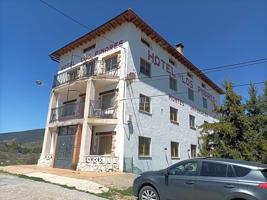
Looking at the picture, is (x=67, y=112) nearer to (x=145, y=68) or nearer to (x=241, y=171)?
(x=145, y=68)

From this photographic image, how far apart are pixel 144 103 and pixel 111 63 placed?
417 centimetres

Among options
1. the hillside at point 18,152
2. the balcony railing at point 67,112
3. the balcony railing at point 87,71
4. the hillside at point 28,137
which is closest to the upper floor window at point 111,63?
the balcony railing at point 87,71

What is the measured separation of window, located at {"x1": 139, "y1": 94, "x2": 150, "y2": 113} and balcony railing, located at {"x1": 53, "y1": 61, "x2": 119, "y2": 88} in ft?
9.18

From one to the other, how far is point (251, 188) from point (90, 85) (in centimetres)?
1381

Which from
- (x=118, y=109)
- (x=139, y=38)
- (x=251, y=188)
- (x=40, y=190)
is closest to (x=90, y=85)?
(x=118, y=109)

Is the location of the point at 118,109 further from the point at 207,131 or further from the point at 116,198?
the point at 116,198

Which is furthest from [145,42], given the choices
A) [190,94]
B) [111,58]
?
[190,94]

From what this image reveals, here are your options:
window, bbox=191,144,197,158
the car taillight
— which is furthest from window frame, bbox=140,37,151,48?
the car taillight

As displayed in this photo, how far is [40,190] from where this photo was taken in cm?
853

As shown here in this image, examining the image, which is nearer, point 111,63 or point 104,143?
point 104,143

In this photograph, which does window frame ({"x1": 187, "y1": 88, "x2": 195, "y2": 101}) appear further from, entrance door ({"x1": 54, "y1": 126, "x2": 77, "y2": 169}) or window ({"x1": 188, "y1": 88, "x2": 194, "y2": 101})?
entrance door ({"x1": 54, "y1": 126, "x2": 77, "y2": 169})

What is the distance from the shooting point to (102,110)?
58.9ft

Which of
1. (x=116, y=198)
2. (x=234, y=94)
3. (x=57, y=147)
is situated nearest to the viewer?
(x=116, y=198)

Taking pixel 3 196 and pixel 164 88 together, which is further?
pixel 164 88
